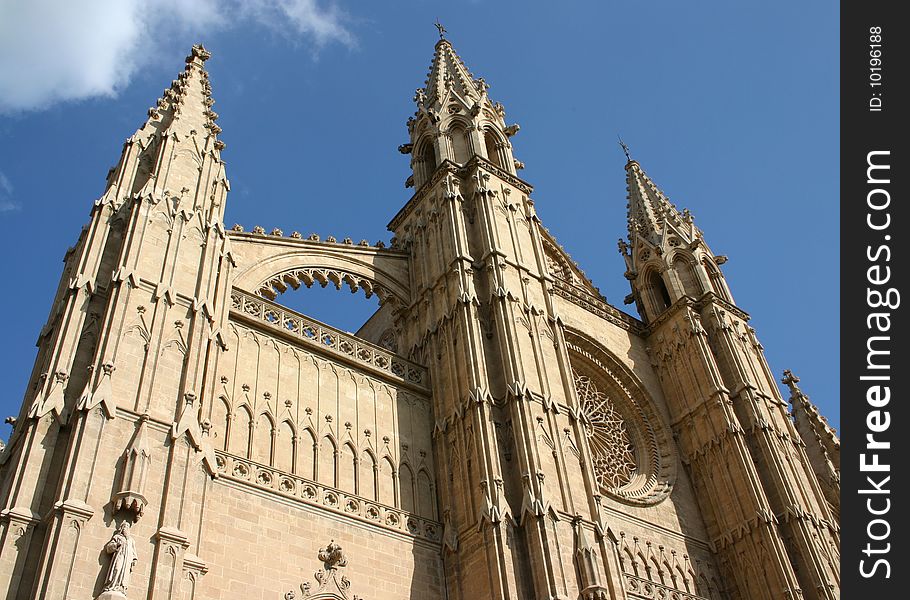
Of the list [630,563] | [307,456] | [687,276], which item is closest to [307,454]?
[307,456]

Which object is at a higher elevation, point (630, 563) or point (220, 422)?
point (220, 422)

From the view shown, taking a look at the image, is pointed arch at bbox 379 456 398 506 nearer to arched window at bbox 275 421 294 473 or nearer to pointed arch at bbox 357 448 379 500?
pointed arch at bbox 357 448 379 500

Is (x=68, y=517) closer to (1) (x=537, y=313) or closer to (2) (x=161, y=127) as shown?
(2) (x=161, y=127)

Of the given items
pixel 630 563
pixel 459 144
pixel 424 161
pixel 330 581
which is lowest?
pixel 330 581

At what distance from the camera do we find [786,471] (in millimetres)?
20703

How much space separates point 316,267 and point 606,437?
8470 millimetres

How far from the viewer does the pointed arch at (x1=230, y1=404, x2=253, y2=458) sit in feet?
45.9

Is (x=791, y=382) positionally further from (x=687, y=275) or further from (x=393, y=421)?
(x=393, y=421)

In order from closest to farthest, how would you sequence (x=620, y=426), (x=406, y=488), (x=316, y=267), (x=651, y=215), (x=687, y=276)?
(x=406, y=488) → (x=316, y=267) → (x=620, y=426) → (x=687, y=276) → (x=651, y=215)

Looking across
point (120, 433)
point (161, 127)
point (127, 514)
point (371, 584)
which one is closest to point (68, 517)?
point (127, 514)

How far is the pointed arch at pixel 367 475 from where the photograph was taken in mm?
15086

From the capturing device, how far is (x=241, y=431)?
1427 centimetres
